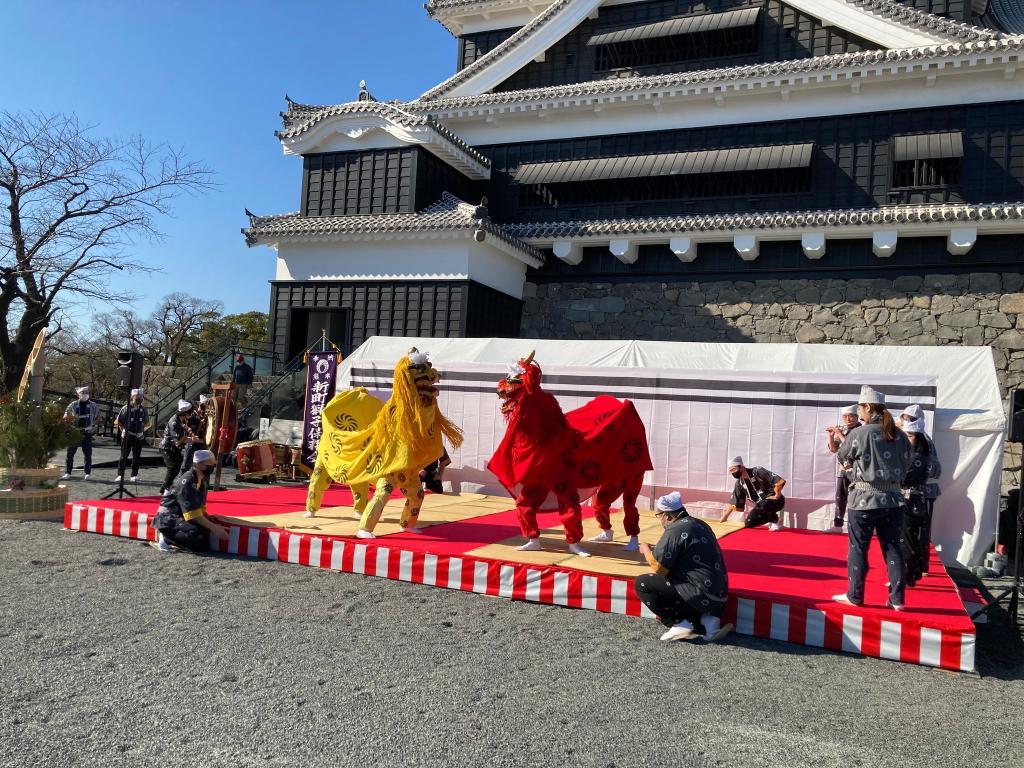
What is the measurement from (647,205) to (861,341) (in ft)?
15.6

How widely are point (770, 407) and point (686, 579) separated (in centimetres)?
467

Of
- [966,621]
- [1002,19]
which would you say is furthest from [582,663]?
[1002,19]

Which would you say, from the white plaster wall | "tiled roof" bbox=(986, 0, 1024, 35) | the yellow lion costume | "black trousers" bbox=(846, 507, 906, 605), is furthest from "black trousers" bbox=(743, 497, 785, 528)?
"tiled roof" bbox=(986, 0, 1024, 35)

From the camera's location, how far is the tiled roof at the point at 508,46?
1651cm

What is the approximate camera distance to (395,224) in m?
14.6

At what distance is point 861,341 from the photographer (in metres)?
13.6

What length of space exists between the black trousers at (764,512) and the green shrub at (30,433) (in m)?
8.17

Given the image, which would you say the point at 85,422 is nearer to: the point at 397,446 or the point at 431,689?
the point at 397,446

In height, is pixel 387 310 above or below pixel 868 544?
above

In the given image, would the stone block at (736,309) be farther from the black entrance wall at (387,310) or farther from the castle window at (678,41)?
the castle window at (678,41)

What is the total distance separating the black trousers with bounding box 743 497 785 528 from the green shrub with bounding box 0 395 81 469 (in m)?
8.17

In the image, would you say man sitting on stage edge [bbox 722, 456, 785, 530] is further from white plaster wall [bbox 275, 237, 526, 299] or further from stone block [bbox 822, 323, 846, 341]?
white plaster wall [bbox 275, 237, 526, 299]

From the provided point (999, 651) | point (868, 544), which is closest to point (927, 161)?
point (999, 651)

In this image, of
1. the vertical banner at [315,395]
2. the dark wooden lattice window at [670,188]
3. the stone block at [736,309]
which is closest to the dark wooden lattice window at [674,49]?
the dark wooden lattice window at [670,188]
